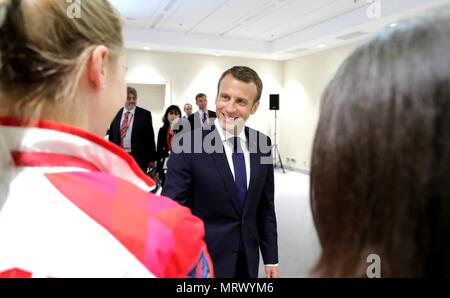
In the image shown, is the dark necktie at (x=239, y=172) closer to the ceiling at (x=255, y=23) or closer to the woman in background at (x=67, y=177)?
the woman in background at (x=67, y=177)

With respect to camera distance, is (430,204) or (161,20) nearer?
(430,204)

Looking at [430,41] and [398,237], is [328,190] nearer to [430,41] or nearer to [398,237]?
[398,237]

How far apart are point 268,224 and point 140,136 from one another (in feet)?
11.2

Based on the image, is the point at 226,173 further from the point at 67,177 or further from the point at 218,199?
the point at 67,177

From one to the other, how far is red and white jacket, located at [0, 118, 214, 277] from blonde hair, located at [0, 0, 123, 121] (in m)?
0.04

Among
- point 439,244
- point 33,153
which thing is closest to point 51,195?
point 33,153

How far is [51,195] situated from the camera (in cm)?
49

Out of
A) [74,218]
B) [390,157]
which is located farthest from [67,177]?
[390,157]

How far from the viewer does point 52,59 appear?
53 cm

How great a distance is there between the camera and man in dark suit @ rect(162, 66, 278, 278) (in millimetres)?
1447

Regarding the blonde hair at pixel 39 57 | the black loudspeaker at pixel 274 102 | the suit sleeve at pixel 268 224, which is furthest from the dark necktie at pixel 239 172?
the black loudspeaker at pixel 274 102

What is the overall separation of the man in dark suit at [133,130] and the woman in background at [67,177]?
4.18 metres

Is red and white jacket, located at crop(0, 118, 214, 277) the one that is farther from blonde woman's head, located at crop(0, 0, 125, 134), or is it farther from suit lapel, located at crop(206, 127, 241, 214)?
suit lapel, located at crop(206, 127, 241, 214)

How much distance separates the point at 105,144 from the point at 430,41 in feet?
1.50
